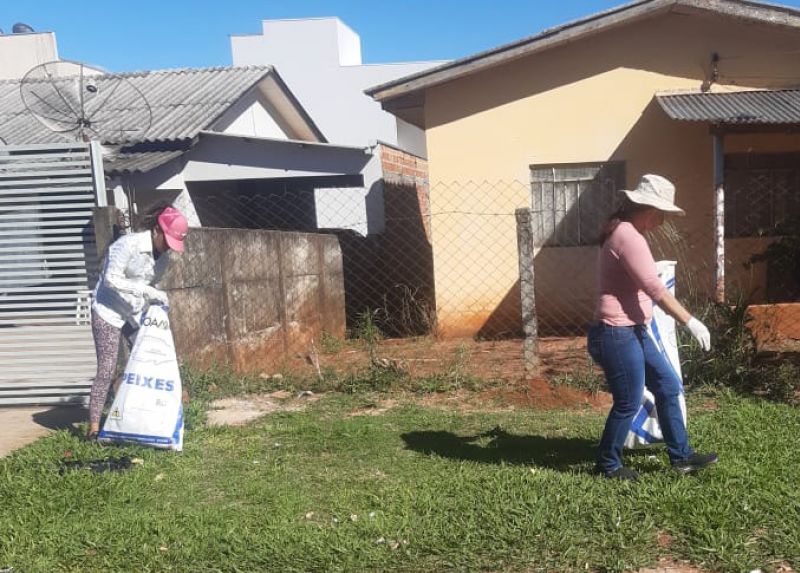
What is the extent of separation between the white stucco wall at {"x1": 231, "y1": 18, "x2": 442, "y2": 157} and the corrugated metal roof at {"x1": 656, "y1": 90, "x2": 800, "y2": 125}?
19.4 metres

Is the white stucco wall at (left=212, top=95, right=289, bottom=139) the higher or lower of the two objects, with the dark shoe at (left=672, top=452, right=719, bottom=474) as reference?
higher

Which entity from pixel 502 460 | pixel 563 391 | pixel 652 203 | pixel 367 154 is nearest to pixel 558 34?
pixel 367 154

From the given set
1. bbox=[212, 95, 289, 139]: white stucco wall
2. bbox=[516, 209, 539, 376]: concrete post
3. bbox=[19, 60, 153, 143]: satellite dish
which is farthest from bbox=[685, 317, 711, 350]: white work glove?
bbox=[212, 95, 289, 139]: white stucco wall

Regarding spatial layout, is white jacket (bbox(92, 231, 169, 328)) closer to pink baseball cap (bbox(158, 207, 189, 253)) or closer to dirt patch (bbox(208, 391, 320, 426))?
pink baseball cap (bbox(158, 207, 189, 253))

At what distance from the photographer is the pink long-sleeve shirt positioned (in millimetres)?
3379

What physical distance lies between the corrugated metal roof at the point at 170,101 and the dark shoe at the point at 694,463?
925 centimetres

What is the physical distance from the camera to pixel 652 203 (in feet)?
11.4

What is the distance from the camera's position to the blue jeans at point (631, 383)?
348 cm

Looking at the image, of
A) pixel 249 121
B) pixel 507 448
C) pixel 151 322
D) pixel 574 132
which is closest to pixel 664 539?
pixel 507 448

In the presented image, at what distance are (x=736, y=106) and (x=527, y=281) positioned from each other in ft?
13.2

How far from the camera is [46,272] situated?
5648 millimetres

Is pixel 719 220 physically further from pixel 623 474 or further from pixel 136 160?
pixel 136 160

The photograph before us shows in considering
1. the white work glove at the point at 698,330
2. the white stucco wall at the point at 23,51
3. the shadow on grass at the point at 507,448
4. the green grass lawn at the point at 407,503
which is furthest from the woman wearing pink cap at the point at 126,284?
the white stucco wall at the point at 23,51

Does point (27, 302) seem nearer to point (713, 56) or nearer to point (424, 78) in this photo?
point (424, 78)
